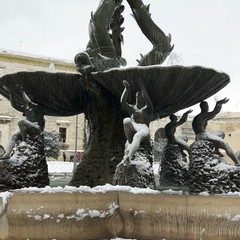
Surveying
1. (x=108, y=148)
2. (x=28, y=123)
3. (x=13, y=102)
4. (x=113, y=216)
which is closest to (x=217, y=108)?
(x=108, y=148)

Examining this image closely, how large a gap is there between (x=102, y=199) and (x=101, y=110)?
280cm

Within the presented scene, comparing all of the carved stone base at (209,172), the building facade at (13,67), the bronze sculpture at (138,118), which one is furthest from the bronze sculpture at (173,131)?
the building facade at (13,67)

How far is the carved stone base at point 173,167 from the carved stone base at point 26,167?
207 centimetres

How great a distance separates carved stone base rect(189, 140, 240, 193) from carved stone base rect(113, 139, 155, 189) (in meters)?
0.58

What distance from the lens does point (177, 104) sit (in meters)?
7.14

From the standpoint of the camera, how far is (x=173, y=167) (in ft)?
24.0

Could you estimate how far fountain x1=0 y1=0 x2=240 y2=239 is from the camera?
4.41m

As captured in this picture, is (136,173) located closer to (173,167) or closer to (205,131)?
(205,131)

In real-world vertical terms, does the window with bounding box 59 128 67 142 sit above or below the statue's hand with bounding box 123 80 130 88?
above

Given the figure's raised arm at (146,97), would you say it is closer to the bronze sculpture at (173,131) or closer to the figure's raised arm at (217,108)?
the figure's raised arm at (217,108)

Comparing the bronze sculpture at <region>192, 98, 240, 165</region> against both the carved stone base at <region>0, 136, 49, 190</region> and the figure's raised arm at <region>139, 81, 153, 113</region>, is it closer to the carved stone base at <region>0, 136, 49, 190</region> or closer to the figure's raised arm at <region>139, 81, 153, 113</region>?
the figure's raised arm at <region>139, 81, 153, 113</region>

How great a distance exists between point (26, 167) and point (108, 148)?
150 centimetres

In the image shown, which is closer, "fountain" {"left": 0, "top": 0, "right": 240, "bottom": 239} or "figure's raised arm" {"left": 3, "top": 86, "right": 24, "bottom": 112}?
"fountain" {"left": 0, "top": 0, "right": 240, "bottom": 239}

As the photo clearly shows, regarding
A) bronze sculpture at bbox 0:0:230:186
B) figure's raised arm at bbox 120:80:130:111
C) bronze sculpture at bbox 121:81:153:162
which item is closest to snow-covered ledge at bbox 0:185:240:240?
bronze sculpture at bbox 121:81:153:162
